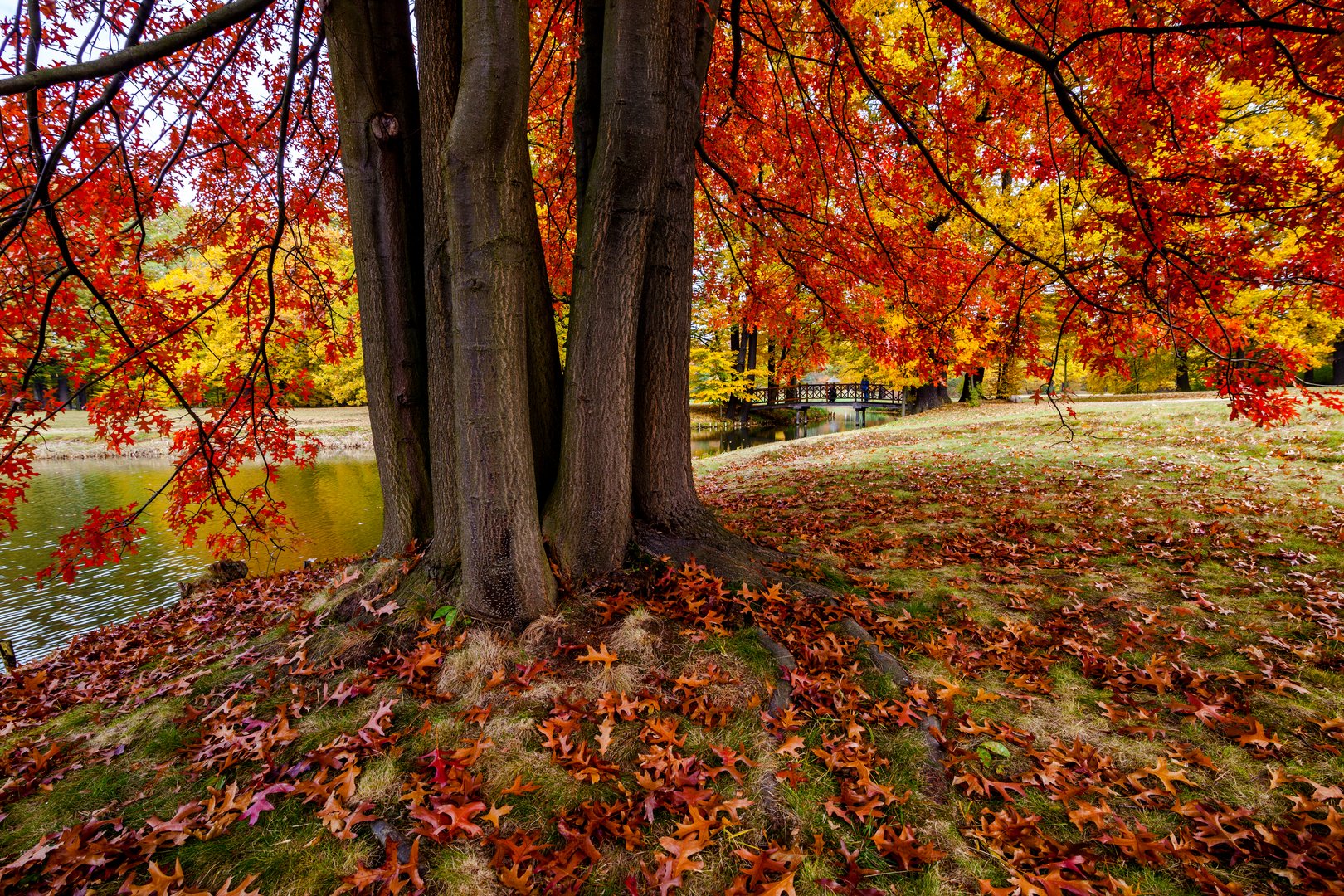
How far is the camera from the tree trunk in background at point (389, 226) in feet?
11.7

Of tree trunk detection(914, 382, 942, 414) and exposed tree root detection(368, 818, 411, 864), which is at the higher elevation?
tree trunk detection(914, 382, 942, 414)

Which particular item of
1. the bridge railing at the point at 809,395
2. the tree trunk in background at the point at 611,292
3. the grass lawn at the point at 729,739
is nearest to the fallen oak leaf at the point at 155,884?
the grass lawn at the point at 729,739

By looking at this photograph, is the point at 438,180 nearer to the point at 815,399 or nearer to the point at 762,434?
the point at 762,434

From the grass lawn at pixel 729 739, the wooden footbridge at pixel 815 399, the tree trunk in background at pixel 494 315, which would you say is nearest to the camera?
the grass lawn at pixel 729 739

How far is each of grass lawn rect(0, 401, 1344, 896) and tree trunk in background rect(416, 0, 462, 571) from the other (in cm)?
126

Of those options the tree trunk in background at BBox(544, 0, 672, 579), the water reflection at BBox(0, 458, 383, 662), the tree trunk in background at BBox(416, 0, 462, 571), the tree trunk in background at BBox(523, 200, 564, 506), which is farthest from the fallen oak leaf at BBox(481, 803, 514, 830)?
the water reflection at BBox(0, 458, 383, 662)

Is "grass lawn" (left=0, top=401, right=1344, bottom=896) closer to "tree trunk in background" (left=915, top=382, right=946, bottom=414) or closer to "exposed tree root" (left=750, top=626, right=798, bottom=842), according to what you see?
"exposed tree root" (left=750, top=626, right=798, bottom=842)

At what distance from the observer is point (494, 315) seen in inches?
121

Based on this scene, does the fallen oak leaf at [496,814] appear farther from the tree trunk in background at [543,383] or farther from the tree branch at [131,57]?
the tree branch at [131,57]

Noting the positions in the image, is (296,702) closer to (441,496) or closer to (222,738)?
(222,738)

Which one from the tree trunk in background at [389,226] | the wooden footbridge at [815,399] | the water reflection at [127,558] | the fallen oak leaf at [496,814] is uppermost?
the tree trunk in background at [389,226]

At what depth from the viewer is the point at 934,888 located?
199cm

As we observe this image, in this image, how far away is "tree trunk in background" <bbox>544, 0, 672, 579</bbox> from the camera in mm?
3350

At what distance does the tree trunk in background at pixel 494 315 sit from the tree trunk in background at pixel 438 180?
26 cm
